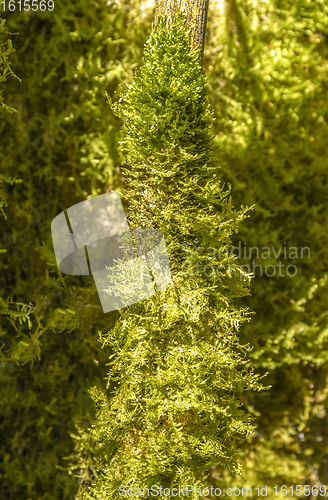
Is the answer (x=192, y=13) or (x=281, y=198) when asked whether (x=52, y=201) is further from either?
(x=281, y=198)

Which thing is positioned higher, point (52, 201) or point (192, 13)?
point (192, 13)

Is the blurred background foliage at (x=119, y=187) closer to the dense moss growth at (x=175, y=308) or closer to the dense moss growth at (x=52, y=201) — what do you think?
the dense moss growth at (x=52, y=201)

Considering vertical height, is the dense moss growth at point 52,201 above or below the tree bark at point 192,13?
below

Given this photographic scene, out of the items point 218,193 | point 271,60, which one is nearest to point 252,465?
point 218,193

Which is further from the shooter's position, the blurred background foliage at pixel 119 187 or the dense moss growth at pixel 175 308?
the blurred background foliage at pixel 119 187

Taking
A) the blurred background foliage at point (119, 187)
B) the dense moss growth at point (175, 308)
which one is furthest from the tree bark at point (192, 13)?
the blurred background foliage at point (119, 187)

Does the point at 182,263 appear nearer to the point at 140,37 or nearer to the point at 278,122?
the point at 278,122

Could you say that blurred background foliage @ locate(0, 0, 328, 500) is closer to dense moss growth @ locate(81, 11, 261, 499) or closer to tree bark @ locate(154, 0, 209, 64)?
A: tree bark @ locate(154, 0, 209, 64)

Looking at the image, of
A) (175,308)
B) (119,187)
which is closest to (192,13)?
(119,187)

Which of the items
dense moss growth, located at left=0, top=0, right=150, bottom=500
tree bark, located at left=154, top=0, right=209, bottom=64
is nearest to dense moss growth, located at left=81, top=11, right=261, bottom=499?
tree bark, located at left=154, top=0, right=209, bottom=64
